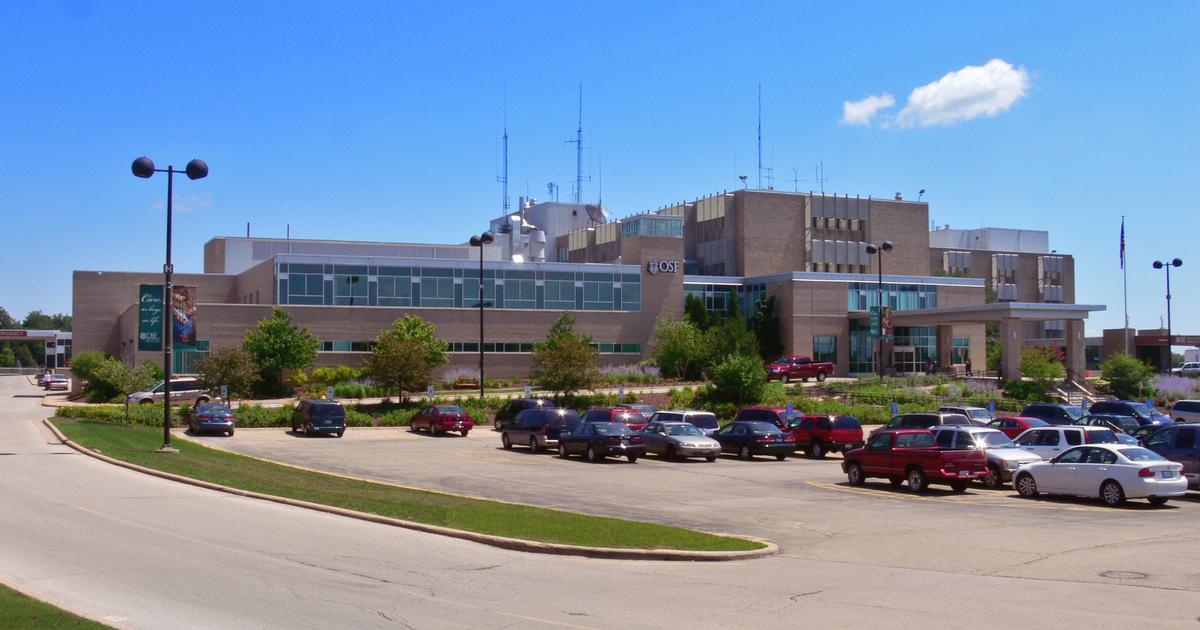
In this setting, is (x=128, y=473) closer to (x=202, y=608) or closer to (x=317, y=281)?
(x=202, y=608)

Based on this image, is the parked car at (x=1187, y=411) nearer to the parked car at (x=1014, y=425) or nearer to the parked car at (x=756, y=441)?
the parked car at (x=1014, y=425)

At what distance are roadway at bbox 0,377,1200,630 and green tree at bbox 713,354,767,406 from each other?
27.3 meters

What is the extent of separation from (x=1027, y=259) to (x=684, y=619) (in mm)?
125874

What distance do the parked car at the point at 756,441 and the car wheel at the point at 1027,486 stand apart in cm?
1104

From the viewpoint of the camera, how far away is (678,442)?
32.5 meters

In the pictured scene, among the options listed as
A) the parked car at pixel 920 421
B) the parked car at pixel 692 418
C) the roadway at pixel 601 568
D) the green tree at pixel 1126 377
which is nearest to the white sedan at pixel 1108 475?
the roadway at pixel 601 568

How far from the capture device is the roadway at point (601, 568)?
1046 cm

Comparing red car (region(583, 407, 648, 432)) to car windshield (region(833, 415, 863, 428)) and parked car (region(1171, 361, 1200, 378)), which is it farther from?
parked car (region(1171, 361, 1200, 378))

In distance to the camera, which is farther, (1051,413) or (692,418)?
(1051,413)

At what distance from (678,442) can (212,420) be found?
20480 millimetres

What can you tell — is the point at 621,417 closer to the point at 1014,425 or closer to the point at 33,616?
the point at 1014,425

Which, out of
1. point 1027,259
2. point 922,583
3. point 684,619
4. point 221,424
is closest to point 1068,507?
point 922,583

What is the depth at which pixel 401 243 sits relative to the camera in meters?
96.3

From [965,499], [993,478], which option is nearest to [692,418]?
[993,478]
